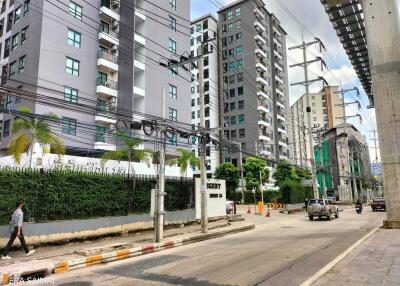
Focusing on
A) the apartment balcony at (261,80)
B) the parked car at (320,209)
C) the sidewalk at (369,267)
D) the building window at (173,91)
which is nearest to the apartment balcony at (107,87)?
the building window at (173,91)

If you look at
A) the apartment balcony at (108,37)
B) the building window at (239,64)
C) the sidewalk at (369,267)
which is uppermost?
the building window at (239,64)

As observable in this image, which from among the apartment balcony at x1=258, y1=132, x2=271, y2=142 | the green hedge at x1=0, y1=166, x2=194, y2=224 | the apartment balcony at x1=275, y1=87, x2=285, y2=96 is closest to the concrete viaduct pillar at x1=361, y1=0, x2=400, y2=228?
the green hedge at x1=0, y1=166, x2=194, y2=224

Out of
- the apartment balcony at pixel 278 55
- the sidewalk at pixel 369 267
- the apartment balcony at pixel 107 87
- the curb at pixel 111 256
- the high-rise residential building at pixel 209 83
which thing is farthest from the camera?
the apartment balcony at pixel 278 55

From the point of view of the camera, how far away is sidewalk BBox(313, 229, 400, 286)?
8141 millimetres

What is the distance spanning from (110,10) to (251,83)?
40.7 metres

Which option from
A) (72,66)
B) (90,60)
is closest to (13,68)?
(72,66)

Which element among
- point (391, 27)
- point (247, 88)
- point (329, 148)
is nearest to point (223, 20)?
point (247, 88)

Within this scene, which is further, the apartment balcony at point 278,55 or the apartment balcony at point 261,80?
the apartment balcony at point 278,55

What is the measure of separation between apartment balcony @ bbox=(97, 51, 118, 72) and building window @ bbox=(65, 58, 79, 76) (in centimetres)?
280

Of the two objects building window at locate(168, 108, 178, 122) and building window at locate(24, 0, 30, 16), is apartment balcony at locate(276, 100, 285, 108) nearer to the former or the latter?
building window at locate(168, 108, 178, 122)

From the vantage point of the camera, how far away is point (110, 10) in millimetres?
39000

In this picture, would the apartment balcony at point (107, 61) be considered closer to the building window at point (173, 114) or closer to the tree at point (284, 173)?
the building window at point (173, 114)

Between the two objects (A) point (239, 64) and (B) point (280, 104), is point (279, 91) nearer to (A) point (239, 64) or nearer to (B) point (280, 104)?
A: (B) point (280, 104)

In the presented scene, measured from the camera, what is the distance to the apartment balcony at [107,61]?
122ft
